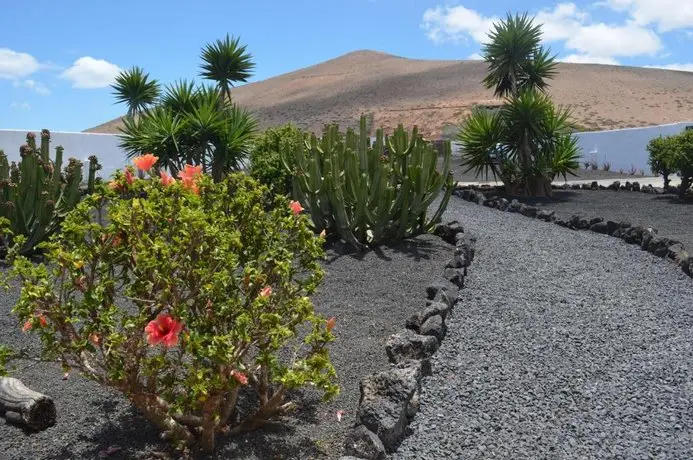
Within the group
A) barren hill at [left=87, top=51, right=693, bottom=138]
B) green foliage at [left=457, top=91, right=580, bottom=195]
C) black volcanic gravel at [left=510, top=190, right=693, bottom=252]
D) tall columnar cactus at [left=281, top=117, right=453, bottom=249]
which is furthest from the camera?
barren hill at [left=87, top=51, right=693, bottom=138]

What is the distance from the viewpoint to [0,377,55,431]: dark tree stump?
3697 millimetres

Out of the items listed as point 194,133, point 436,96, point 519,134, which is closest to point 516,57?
point 519,134

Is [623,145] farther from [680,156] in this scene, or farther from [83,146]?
[83,146]

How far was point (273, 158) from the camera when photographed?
10852 mm

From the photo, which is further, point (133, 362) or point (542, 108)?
point (542, 108)

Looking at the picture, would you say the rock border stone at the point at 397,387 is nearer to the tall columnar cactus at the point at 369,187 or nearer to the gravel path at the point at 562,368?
the gravel path at the point at 562,368

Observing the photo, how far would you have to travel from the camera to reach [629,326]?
17.4 ft

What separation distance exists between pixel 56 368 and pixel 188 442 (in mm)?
1518

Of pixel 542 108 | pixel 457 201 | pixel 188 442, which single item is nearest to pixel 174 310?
pixel 188 442

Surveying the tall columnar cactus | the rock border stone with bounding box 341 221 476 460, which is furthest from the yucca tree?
the rock border stone with bounding box 341 221 476 460

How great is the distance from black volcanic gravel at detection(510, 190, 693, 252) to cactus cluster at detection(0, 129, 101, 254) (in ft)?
22.1

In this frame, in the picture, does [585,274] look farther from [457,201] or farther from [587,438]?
[457,201]

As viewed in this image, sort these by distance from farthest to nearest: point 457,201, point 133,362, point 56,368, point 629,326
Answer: point 457,201, point 629,326, point 56,368, point 133,362

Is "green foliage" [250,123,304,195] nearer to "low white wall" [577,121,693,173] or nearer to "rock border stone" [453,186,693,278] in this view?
"rock border stone" [453,186,693,278]
